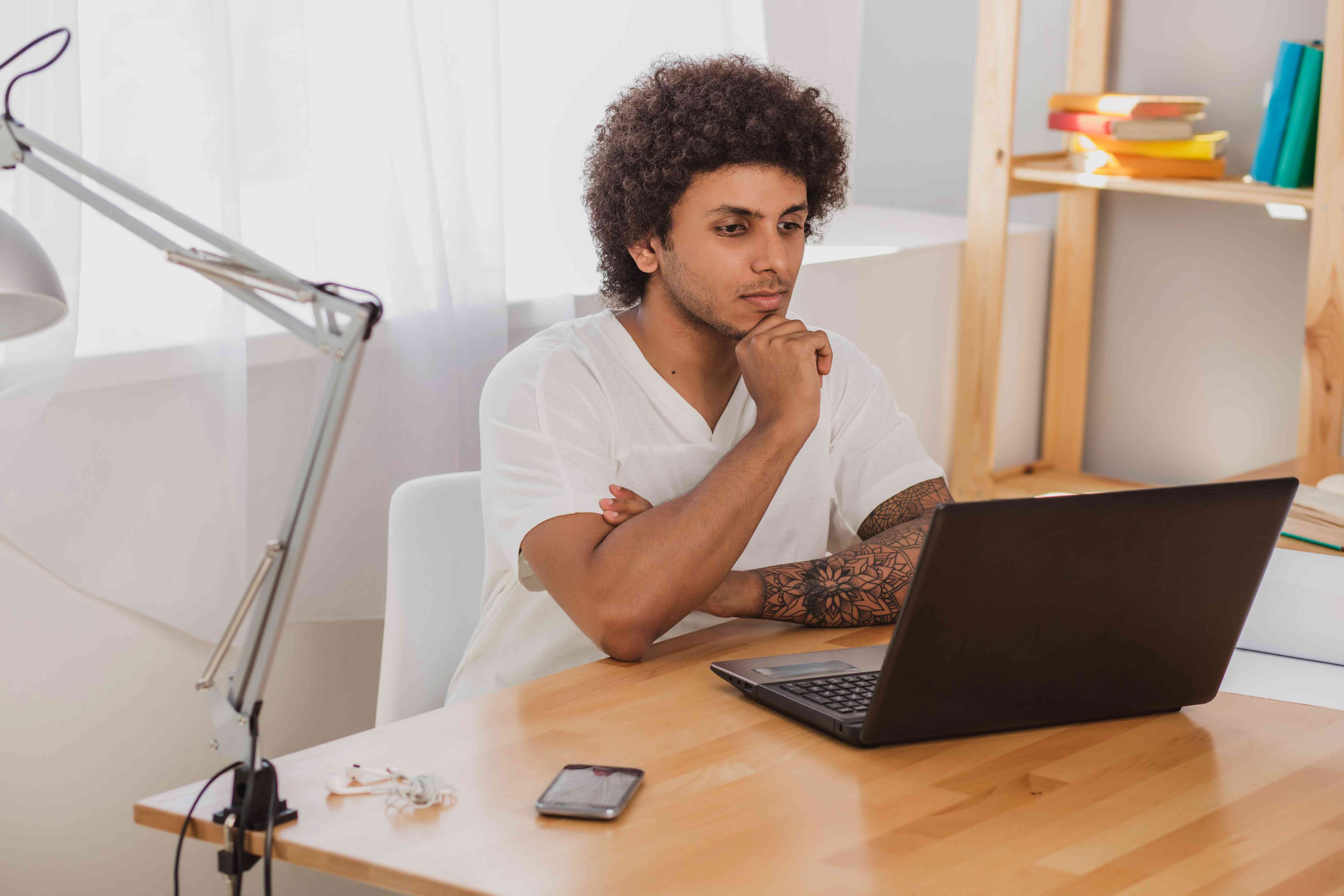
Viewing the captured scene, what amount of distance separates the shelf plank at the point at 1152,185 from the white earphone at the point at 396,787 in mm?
2278

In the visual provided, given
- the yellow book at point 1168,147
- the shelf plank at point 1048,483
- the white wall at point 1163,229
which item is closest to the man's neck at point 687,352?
the shelf plank at point 1048,483

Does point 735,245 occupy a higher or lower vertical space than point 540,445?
higher

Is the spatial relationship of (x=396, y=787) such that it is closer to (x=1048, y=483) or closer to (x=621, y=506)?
(x=621, y=506)

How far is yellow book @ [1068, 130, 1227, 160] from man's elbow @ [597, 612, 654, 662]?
207 centimetres

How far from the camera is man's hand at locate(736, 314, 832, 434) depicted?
5.49 ft

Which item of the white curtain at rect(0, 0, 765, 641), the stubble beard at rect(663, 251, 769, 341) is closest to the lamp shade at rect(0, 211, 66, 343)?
the white curtain at rect(0, 0, 765, 641)

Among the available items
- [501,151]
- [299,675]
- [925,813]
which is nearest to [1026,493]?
[501,151]

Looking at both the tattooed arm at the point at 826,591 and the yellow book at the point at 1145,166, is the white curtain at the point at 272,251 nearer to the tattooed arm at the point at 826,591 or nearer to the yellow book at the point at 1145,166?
the tattooed arm at the point at 826,591

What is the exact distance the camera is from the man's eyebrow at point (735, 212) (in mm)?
1769

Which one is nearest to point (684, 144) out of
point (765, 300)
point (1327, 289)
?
point (765, 300)

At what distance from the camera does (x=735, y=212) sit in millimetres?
1771

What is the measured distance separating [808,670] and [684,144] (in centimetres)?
74

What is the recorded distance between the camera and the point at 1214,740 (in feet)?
4.09

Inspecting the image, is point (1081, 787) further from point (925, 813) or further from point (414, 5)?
point (414, 5)
